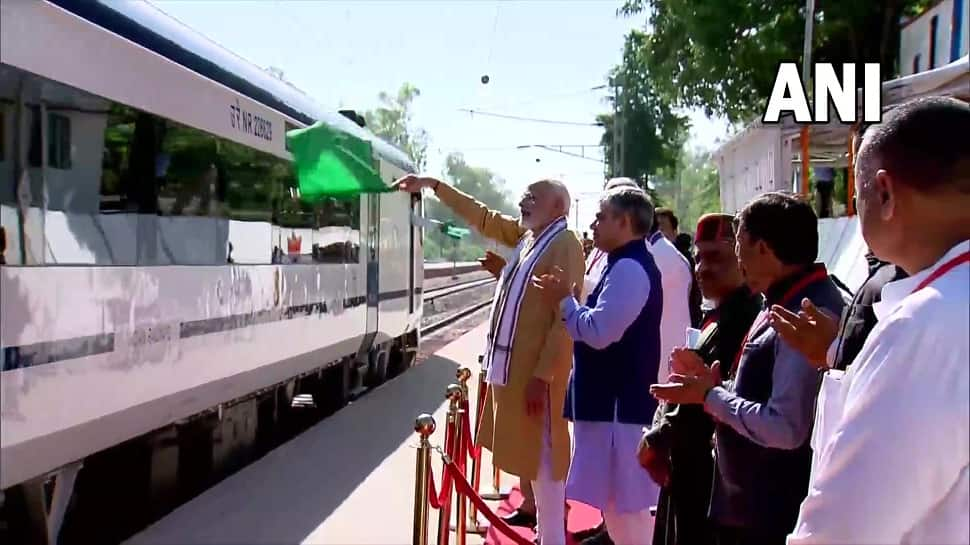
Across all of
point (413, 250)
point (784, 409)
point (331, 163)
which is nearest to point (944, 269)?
point (784, 409)

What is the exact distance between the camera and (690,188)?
14138cm

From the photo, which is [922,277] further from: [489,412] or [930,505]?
[489,412]

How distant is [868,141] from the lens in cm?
187

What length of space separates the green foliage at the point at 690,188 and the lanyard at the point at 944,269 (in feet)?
178

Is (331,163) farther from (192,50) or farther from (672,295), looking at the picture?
(672,295)

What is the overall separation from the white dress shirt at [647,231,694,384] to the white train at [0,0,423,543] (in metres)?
2.80

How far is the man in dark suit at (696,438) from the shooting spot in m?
3.44

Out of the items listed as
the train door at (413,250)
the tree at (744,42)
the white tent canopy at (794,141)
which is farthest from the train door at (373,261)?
the tree at (744,42)

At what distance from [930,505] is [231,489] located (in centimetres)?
650

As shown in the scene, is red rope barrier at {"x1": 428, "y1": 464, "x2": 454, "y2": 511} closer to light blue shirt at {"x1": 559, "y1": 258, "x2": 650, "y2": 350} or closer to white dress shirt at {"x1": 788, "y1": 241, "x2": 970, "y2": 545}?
light blue shirt at {"x1": 559, "y1": 258, "x2": 650, "y2": 350}

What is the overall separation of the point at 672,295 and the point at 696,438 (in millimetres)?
2644

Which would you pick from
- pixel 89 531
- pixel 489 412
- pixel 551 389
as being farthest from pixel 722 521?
pixel 89 531

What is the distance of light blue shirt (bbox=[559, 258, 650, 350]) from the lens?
4508 mm

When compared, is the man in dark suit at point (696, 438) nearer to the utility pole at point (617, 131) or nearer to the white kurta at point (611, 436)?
the white kurta at point (611, 436)
